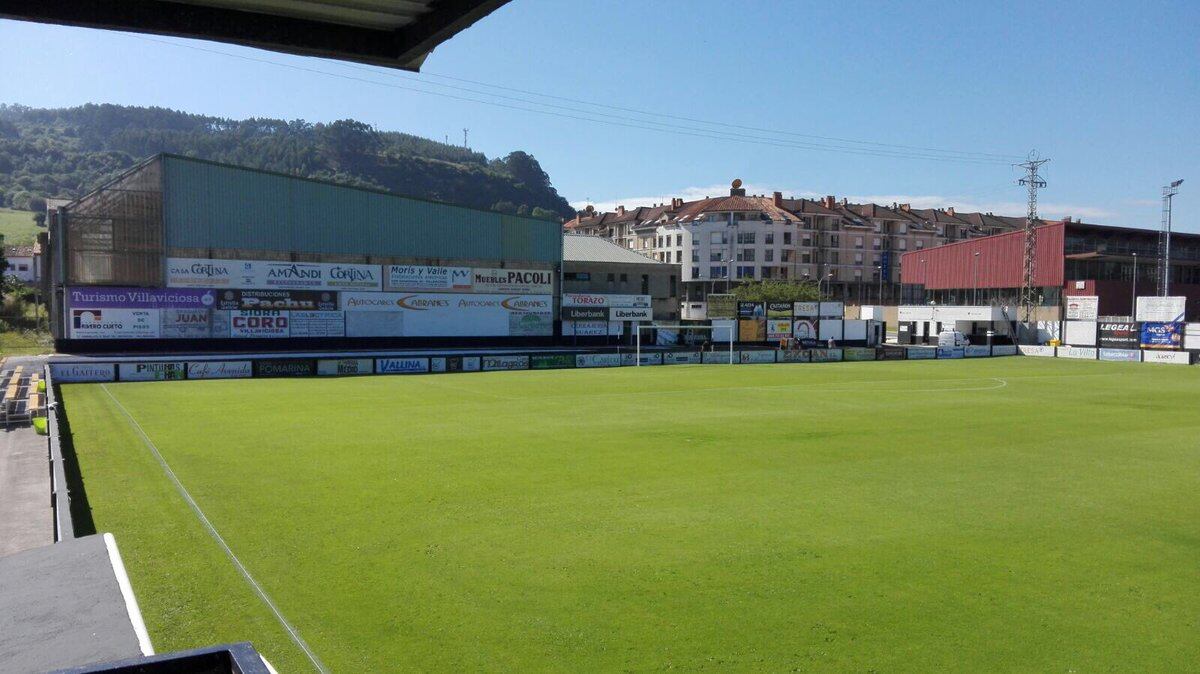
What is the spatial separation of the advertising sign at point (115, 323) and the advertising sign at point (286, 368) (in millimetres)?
11564

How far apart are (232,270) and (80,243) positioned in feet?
27.7

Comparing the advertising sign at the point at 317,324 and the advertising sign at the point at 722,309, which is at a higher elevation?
the advertising sign at the point at 722,309

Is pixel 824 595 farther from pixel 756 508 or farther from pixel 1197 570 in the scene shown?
pixel 1197 570

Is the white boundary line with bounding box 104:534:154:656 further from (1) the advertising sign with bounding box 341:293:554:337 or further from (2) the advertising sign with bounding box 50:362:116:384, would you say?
(1) the advertising sign with bounding box 341:293:554:337

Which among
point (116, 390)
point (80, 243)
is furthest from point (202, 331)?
point (116, 390)

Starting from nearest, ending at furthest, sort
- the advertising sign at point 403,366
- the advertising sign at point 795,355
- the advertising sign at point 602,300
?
the advertising sign at point 403,366 → the advertising sign at point 795,355 → the advertising sign at point 602,300

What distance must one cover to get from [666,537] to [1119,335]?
224 feet

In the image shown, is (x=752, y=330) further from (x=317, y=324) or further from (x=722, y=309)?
(x=317, y=324)

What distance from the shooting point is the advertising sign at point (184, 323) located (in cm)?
5062


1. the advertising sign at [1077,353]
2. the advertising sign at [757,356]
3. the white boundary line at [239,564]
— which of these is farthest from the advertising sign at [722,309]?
the white boundary line at [239,564]

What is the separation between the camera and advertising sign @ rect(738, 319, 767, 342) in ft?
224

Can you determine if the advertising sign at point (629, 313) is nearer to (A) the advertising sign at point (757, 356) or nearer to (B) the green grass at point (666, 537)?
(A) the advertising sign at point (757, 356)

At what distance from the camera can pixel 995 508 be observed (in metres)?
15.1

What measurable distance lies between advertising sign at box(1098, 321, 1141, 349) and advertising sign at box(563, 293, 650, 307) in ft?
126
